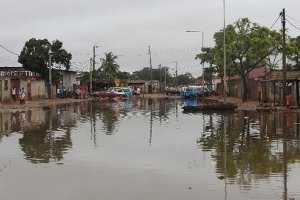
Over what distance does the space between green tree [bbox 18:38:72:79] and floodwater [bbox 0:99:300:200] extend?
45682mm

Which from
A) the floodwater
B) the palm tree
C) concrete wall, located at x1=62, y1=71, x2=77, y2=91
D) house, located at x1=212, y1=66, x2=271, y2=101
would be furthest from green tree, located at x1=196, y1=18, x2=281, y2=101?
the palm tree

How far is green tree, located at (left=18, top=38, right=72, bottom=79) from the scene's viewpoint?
66312mm

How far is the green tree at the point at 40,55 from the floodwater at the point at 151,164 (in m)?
45.7

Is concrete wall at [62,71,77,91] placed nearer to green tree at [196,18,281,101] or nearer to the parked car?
the parked car

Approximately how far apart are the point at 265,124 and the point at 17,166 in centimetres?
1503

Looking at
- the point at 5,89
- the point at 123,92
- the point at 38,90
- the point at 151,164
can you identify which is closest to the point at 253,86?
the point at 38,90

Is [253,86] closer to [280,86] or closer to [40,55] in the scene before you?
[280,86]

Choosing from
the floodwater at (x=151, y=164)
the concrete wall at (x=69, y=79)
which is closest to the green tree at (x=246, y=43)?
the floodwater at (x=151, y=164)

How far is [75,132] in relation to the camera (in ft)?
71.2

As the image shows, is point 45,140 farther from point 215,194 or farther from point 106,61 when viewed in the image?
point 106,61

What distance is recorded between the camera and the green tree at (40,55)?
66.3 m

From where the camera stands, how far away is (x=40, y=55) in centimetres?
6612

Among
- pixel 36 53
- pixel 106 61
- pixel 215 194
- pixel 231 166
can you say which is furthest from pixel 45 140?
pixel 106 61

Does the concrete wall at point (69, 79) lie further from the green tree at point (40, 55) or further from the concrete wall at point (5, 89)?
the concrete wall at point (5, 89)
